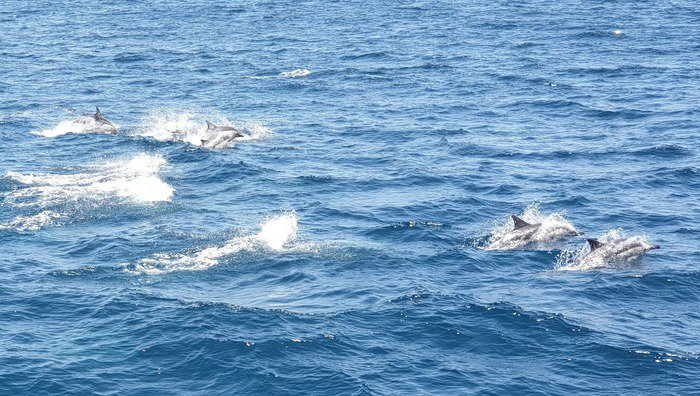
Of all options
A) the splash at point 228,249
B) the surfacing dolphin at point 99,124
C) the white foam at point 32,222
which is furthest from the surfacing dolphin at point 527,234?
the surfacing dolphin at point 99,124

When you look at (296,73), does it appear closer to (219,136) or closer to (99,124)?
(219,136)

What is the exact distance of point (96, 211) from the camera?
5600 cm

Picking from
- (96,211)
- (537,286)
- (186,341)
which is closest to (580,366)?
(537,286)

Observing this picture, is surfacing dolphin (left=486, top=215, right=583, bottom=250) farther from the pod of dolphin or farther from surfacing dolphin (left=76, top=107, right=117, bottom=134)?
surfacing dolphin (left=76, top=107, right=117, bottom=134)

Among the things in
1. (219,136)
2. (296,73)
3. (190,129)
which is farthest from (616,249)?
(296,73)

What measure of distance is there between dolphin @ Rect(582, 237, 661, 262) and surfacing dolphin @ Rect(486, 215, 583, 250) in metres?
3.07

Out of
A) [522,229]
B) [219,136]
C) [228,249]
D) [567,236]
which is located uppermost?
[219,136]

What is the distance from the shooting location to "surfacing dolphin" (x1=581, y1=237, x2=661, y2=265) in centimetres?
4831

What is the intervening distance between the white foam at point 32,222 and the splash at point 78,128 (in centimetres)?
1952

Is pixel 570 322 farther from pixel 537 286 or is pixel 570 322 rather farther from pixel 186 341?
pixel 186 341

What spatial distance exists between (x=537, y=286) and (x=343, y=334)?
34.9 feet

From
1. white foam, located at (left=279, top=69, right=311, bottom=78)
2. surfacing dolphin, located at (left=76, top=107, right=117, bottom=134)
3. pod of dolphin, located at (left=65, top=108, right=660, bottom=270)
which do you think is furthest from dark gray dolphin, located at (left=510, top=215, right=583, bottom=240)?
white foam, located at (left=279, top=69, right=311, bottom=78)

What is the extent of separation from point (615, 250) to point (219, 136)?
33.2 meters

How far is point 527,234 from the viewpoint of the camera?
51.1 meters
